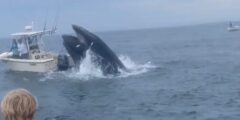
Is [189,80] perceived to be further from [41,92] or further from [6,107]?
[6,107]

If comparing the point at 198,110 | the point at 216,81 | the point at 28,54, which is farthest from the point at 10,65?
the point at 198,110

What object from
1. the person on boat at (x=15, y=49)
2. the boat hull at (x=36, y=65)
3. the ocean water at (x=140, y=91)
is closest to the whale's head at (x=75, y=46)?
the ocean water at (x=140, y=91)

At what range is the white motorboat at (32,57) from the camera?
45781mm

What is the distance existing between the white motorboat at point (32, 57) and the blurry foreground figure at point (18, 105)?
4082 centimetres

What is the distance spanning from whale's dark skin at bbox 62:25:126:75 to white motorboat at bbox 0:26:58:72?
2613mm

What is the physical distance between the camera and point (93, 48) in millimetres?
42906

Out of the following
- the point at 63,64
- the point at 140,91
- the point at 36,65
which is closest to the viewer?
the point at 140,91

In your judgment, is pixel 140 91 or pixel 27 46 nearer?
pixel 140 91

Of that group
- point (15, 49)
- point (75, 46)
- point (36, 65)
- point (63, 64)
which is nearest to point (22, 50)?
point (15, 49)

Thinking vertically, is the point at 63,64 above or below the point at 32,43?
below

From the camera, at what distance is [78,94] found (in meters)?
35.5

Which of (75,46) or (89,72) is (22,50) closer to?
(75,46)

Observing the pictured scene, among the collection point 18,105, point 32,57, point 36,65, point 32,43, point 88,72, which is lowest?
point 88,72

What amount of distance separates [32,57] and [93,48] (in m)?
6.65
